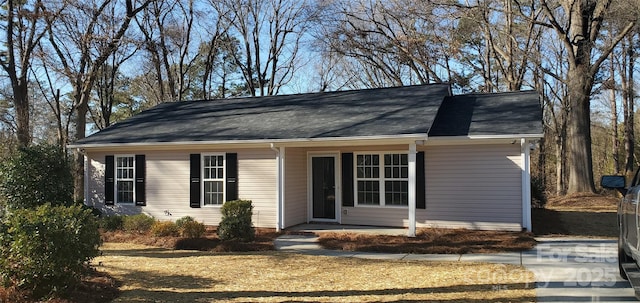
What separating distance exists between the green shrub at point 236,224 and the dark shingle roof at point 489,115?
15.9ft

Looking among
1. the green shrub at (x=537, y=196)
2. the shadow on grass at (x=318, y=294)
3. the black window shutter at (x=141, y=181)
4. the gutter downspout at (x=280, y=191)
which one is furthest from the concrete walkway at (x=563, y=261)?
the black window shutter at (x=141, y=181)

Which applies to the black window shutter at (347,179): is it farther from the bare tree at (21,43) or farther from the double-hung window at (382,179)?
the bare tree at (21,43)

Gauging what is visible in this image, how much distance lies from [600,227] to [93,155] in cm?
1462

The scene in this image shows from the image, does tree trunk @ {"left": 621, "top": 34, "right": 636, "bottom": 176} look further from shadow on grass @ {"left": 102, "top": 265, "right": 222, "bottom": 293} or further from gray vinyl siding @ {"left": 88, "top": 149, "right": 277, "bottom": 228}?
shadow on grass @ {"left": 102, "top": 265, "right": 222, "bottom": 293}

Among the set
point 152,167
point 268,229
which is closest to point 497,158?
point 268,229

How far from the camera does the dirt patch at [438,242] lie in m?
8.70

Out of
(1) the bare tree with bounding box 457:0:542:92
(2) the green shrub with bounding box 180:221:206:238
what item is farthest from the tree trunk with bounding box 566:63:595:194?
(2) the green shrub with bounding box 180:221:206:238

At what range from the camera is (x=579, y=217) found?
13.0 metres

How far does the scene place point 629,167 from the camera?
77.8 ft

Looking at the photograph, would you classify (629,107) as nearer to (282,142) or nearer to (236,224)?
(282,142)

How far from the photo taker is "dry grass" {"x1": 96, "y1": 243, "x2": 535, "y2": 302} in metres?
5.62

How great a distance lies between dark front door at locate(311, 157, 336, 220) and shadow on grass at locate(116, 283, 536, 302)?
6564mm

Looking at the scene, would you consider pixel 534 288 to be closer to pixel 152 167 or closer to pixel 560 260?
pixel 560 260

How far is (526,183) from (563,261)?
119 inches
